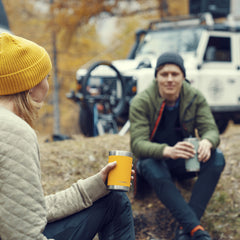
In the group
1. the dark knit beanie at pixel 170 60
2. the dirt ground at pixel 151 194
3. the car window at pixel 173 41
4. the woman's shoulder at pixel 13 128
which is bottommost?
the dirt ground at pixel 151 194

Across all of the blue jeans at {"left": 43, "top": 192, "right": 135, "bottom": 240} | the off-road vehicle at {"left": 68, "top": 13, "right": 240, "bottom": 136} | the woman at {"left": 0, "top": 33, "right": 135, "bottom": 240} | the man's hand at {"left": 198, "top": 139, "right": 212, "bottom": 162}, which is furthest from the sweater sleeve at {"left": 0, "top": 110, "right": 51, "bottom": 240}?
the off-road vehicle at {"left": 68, "top": 13, "right": 240, "bottom": 136}

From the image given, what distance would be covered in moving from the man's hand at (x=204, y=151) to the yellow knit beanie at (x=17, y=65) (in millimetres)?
1382

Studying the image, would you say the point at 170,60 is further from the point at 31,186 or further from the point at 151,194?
the point at 31,186

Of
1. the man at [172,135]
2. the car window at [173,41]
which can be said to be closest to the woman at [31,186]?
the man at [172,135]

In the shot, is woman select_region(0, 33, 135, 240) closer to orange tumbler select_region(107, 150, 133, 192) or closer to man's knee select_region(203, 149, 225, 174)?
orange tumbler select_region(107, 150, 133, 192)

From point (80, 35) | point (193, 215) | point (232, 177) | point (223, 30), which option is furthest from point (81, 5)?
point (193, 215)

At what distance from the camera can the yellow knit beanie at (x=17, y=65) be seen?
137cm

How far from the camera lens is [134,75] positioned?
5801 mm

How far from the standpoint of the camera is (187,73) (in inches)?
242

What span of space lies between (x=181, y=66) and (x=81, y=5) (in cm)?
856

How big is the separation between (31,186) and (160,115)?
1.69 m

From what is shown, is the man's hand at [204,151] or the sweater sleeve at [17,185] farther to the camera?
the man's hand at [204,151]

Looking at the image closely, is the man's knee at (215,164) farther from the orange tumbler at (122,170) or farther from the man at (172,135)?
the orange tumbler at (122,170)

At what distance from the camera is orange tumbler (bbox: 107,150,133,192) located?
1710mm
